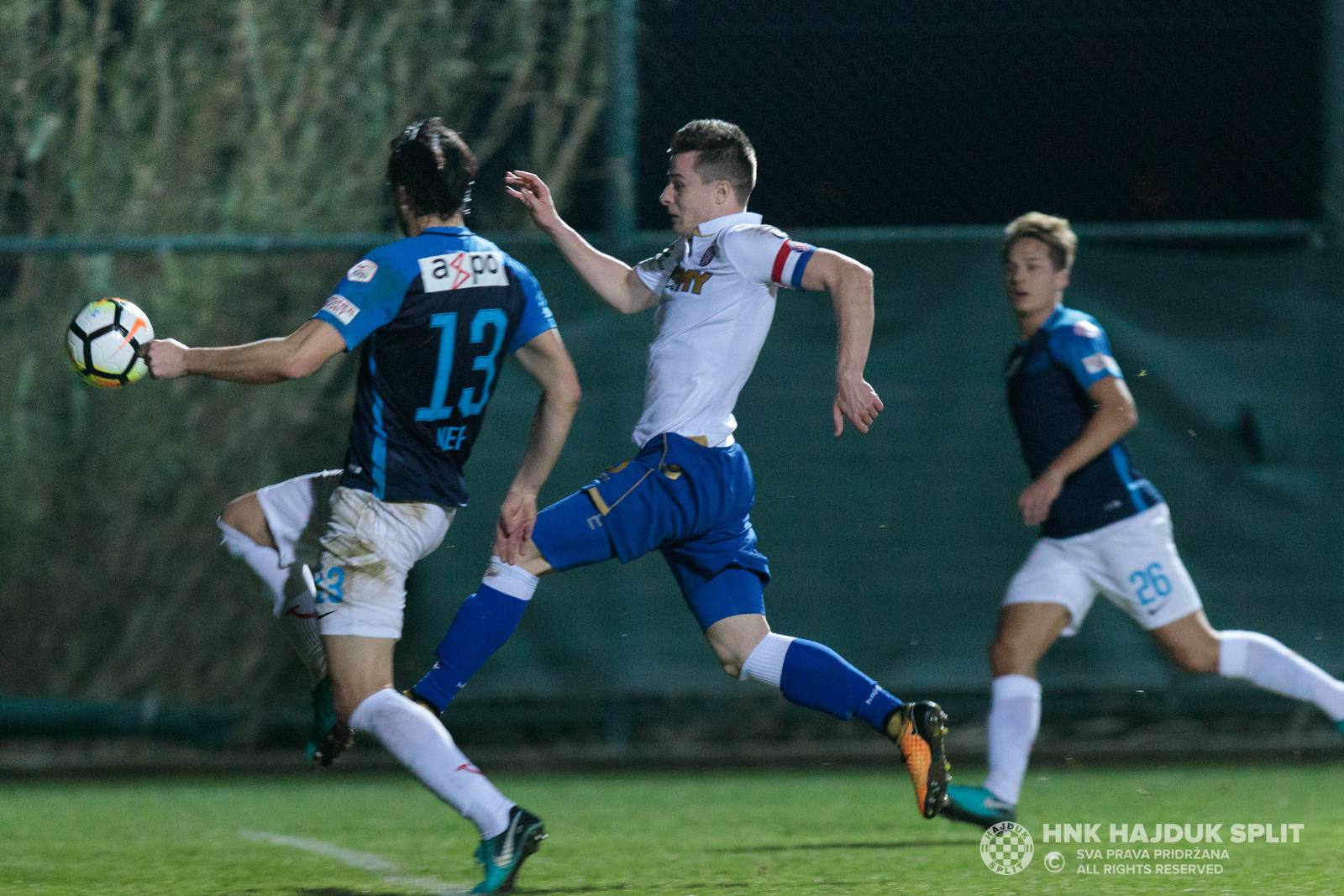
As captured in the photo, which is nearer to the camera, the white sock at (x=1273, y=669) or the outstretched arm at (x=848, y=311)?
the outstretched arm at (x=848, y=311)

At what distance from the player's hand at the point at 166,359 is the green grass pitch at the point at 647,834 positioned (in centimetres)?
159

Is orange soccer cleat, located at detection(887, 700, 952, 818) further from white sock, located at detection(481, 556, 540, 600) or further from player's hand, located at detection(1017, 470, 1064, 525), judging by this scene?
white sock, located at detection(481, 556, 540, 600)

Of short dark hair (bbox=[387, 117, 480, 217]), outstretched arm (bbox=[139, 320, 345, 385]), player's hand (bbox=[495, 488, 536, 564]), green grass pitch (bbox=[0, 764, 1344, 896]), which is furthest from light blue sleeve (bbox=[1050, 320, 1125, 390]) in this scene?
outstretched arm (bbox=[139, 320, 345, 385])

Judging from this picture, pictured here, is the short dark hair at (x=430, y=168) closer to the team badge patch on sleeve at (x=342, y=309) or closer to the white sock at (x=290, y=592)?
the team badge patch on sleeve at (x=342, y=309)

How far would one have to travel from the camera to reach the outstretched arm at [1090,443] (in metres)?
5.64

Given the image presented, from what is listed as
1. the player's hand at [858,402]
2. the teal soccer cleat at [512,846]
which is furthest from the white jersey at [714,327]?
the teal soccer cleat at [512,846]

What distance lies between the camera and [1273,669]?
6066 mm

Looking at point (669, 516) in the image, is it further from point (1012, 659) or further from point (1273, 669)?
point (1273, 669)

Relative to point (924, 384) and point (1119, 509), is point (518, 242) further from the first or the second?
point (1119, 509)

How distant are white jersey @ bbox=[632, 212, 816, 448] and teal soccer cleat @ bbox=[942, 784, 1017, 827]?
144 cm

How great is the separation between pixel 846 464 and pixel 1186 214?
3.27 m

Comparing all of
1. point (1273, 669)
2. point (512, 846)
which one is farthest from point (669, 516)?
point (1273, 669)

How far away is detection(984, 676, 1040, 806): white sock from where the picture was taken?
5.82 m

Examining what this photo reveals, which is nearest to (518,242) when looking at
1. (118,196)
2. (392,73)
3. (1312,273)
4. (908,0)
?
(392,73)
